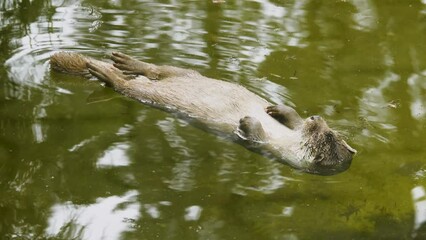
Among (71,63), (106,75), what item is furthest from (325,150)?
(71,63)

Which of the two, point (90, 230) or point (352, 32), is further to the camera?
point (352, 32)

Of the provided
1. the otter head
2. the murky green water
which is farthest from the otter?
the murky green water

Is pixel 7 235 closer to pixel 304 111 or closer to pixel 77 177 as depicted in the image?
pixel 77 177

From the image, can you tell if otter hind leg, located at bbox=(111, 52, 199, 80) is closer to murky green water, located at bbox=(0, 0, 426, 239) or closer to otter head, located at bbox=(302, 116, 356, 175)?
murky green water, located at bbox=(0, 0, 426, 239)

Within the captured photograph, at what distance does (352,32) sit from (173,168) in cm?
368

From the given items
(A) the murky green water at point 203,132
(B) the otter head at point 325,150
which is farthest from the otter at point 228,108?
(A) the murky green water at point 203,132

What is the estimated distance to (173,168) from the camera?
17.1ft

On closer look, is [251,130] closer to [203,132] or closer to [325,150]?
[203,132]

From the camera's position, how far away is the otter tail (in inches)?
252

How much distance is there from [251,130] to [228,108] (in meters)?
0.40

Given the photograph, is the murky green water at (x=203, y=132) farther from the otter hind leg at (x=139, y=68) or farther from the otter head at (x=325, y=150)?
the otter hind leg at (x=139, y=68)

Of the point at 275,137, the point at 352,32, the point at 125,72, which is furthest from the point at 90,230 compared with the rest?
the point at 352,32

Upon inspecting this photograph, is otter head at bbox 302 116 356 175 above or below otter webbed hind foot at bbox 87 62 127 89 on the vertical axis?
below

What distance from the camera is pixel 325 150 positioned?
5.35 m
